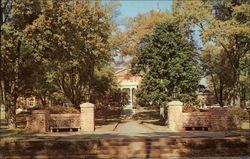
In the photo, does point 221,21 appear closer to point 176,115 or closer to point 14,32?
point 176,115

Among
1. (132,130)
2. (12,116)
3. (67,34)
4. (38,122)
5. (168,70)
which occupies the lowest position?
(132,130)

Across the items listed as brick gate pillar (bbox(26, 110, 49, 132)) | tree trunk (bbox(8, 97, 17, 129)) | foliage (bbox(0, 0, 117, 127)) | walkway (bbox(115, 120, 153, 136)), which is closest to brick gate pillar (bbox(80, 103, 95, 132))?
walkway (bbox(115, 120, 153, 136))

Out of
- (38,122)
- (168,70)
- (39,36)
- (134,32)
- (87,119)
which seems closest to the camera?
(38,122)

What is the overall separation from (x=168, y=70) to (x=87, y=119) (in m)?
7.44

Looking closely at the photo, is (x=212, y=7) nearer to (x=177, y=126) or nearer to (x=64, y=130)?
(x=177, y=126)

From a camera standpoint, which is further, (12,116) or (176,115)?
(12,116)

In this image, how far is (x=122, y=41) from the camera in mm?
35906

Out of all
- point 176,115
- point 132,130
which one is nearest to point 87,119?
point 132,130

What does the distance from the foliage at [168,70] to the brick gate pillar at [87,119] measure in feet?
17.1

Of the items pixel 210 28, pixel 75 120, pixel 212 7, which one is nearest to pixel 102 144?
pixel 75 120

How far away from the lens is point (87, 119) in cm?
1961

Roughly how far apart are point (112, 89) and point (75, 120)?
26966 mm

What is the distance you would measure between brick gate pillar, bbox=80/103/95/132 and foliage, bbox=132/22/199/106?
5210mm

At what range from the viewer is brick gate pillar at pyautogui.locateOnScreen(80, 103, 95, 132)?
1944cm
